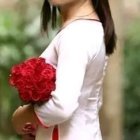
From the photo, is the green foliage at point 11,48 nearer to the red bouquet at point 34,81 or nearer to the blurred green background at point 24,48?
the blurred green background at point 24,48

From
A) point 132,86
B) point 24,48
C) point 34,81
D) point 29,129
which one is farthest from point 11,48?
point 34,81

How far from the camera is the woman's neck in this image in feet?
4.41

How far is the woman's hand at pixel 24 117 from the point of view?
128 centimetres

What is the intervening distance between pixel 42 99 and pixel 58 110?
55 millimetres

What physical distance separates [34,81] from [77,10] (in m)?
0.25

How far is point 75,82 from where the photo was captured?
122cm

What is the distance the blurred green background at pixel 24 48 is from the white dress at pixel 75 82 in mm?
1031

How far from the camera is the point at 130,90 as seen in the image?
98.9 inches

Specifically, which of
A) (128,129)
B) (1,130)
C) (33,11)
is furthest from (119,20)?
(1,130)

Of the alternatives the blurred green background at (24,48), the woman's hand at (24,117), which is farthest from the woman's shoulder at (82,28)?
the blurred green background at (24,48)

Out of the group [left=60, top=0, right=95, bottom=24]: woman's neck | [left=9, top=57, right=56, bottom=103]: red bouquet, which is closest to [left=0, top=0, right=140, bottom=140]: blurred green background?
[left=60, top=0, right=95, bottom=24]: woman's neck

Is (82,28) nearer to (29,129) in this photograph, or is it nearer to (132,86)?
(29,129)

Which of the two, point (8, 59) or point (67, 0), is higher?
point (67, 0)

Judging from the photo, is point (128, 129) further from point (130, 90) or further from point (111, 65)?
point (111, 65)
